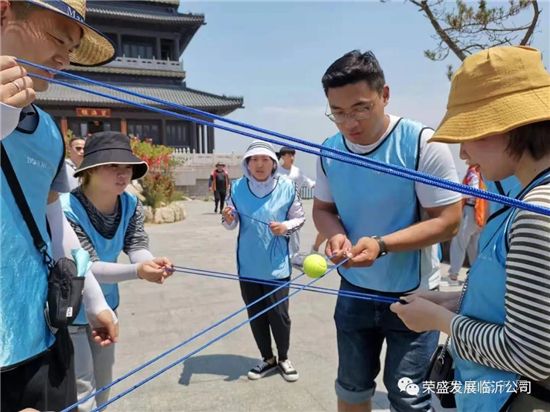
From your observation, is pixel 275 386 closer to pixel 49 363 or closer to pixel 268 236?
pixel 268 236

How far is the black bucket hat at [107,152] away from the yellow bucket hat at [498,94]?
1.57 metres

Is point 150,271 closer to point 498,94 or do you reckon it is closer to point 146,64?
point 498,94

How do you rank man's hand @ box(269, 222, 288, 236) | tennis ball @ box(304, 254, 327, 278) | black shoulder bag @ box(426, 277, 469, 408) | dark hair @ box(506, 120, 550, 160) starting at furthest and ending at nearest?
man's hand @ box(269, 222, 288, 236)
tennis ball @ box(304, 254, 327, 278)
black shoulder bag @ box(426, 277, 469, 408)
dark hair @ box(506, 120, 550, 160)

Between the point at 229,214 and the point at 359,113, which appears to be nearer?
the point at 359,113

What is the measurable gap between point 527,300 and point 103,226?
1865 mm

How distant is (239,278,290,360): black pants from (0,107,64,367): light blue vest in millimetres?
1830

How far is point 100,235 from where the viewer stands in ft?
6.77

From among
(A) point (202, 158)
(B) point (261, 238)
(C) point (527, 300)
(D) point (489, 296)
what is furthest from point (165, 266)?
(A) point (202, 158)

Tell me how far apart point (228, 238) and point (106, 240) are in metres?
7.18

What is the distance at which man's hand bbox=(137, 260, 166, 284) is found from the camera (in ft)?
6.54

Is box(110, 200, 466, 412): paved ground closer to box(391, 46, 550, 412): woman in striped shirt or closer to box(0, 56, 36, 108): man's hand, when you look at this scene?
box(391, 46, 550, 412): woman in striped shirt

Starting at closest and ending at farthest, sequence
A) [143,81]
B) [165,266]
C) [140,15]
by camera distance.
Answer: [165,266] < [140,15] < [143,81]

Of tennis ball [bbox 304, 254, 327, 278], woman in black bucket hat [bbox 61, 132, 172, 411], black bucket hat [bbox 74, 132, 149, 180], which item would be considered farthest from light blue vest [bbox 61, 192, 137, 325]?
tennis ball [bbox 304, 254, 327, 278]

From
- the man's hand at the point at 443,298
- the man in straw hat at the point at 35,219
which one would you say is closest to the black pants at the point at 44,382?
the man in straw hat at the point at 35,219
